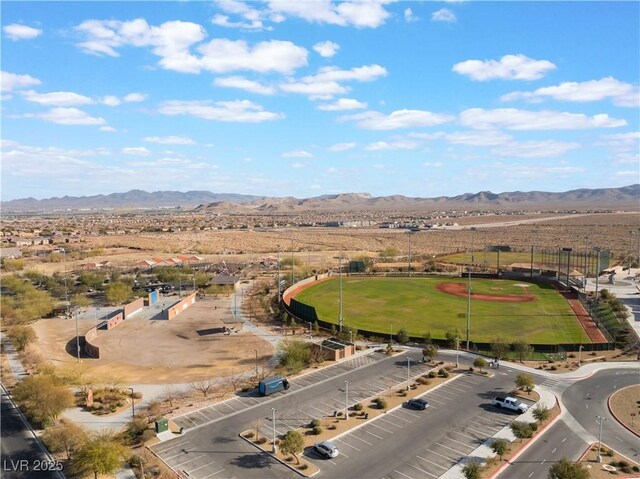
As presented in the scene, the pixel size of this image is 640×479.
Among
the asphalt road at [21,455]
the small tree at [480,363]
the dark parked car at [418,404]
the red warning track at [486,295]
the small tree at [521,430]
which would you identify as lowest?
the asphalt road at [21,455]

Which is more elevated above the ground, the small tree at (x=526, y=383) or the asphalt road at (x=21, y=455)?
the small tree at (x=526, y=383)

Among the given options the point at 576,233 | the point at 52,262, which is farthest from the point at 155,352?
the point at 576,233

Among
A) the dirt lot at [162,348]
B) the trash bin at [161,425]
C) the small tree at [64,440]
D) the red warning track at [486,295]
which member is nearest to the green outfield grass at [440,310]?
the red warning track at [486,295]

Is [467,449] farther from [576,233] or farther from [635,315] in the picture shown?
[576,233]

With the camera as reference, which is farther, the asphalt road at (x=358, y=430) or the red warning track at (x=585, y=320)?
the red warning track at (x=585, y=320)

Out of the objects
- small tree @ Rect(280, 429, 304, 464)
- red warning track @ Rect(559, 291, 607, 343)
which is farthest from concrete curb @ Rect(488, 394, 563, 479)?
red warning track @ Rect(559, 291, 607, 343)

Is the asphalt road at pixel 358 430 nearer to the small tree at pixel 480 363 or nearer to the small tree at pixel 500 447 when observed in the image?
the small tree at pixel 480 363
